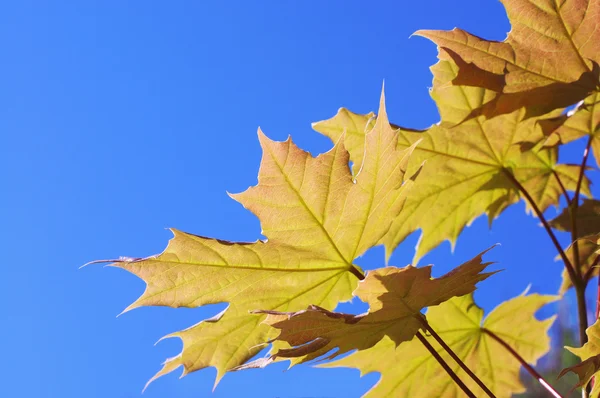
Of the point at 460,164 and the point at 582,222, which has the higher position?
the point at 460,164

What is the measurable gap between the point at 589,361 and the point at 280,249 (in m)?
0.43

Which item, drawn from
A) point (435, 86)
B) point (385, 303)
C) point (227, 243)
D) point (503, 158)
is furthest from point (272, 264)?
point (503, 158)

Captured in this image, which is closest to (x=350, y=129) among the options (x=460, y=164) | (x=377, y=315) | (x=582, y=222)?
(x=460, y=164)

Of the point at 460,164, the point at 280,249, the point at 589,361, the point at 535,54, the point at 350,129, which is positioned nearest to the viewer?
the point at 589,361

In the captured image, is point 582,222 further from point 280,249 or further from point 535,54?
point 280,249

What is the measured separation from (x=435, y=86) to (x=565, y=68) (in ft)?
0.72

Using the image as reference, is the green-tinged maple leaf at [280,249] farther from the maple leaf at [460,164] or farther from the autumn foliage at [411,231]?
the maple leaf at [460,164]

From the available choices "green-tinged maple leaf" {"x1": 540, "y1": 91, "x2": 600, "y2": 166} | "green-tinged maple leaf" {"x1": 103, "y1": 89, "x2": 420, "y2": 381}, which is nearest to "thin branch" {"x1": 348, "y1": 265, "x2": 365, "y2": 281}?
"green-tinged maple leaf" {"x1": 103, "y1": 89, "x2": 420, "y2": 381}

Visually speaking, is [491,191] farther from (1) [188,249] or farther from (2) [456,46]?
(1) [188,249]

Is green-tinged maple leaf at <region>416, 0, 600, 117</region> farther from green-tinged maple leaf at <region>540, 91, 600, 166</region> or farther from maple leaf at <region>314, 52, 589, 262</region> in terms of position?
green-tinged maple leaf at <region>540, 91, 600, 166</region>

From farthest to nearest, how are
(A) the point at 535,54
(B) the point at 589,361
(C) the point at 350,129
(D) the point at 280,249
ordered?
1. (C) the point at 350,129
2. (A) the point at 535,54
3. (D) the point at 280,249
4. (B) the point at 589,361

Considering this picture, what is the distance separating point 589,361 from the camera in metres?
0.76

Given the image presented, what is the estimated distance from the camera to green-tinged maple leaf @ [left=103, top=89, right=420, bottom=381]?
868mm

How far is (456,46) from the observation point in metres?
1.03
